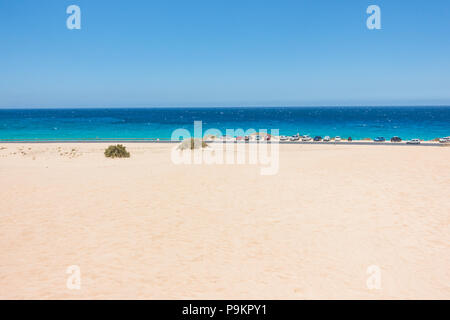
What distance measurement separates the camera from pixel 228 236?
408 inches

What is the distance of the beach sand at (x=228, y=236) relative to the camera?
24.3ft

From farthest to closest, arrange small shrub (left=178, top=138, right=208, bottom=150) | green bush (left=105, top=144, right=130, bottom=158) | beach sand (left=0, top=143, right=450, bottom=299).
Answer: small shrub (left=178, top=138, right=208, bottom=150)
green bush (left=105, top=144, right=130, bottom=158)
beach sand (left=0, top=143, right=450, bottom=299)

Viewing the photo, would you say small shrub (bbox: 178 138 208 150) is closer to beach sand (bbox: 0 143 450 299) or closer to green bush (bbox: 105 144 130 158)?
green bush (bbox: 105 144 130 158)

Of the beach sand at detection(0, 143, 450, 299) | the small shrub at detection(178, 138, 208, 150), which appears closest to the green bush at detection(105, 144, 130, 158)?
the small shrub at detection(178, 138, 208, 150)

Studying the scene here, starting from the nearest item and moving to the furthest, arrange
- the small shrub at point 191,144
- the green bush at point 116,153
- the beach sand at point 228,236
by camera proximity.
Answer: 1. the beach sand at point 228,236
2. the green bush at point 116,153
3. the small shrub at point 191,144

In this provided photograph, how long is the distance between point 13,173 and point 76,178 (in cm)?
558

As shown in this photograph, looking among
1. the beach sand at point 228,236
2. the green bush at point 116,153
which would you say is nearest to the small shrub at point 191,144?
the green bush at point 116,153

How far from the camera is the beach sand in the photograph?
7.39m

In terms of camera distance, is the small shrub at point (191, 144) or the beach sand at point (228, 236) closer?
the beach sand at point (228, 236)

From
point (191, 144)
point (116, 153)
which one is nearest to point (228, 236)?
point (116, 153)

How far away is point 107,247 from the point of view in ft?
31.1

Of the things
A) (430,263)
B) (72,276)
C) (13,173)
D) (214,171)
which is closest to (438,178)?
(430,263)

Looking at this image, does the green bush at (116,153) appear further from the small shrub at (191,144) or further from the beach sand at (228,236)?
the beach sand at (228,236)
